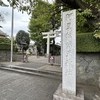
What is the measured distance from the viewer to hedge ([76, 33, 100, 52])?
11.8 ft

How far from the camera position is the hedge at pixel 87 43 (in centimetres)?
358

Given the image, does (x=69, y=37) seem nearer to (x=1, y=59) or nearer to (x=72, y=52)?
(x=72, y=52)

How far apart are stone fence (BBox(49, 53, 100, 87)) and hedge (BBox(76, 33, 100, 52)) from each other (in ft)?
1.01

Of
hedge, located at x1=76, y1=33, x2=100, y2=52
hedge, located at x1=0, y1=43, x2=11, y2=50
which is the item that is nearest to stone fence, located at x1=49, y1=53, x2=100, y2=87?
hedge, located at x1=76, y1=33, x2=100, y2=52

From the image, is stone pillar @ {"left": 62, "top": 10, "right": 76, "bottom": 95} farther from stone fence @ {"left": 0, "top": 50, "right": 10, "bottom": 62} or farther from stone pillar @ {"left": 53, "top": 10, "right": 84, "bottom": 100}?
stone fence @ {"left": 0, "top": 50, "right": 10, "bottom": 62}

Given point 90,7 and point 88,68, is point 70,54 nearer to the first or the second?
point 88,68

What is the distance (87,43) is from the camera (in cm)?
378

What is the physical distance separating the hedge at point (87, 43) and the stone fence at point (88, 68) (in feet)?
1.01

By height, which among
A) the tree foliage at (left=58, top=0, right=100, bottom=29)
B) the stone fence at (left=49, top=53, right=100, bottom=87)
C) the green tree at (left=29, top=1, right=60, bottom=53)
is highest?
the green tree at (left=29, top=1, right=60, bottom=53)

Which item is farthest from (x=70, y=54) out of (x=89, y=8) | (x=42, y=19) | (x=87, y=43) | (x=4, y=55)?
(x=4, y=55)

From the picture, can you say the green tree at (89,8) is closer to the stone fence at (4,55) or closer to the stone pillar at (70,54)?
the stone pillar at (70,54)

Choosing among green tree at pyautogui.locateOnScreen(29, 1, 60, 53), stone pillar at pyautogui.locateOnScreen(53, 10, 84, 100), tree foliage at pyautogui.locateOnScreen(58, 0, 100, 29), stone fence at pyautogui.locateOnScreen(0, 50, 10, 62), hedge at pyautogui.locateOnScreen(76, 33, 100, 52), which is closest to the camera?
stone pillar at pyautogui.locateOnScreen(53, 10, 84, 100)

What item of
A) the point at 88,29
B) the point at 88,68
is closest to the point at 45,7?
the point at 88,29

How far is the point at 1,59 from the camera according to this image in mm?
8812
